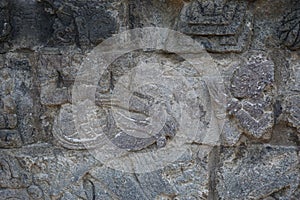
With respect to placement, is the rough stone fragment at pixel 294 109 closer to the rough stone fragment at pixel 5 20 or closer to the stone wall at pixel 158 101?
the stone wall at pixel 158 101

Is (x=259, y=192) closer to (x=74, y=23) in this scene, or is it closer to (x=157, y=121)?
(x=157, y=121)

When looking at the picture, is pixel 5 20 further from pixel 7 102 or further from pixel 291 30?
pixel 291 30

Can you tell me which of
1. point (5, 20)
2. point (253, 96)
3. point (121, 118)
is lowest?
point (121, 118)

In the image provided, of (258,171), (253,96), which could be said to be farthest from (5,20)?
(258,171)

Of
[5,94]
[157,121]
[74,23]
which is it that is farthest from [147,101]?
[5,94]

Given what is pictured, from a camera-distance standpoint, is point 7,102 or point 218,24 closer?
point 218,24

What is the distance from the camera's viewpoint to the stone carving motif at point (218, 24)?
2162 millimetres

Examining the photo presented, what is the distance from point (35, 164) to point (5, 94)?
1.03 feet

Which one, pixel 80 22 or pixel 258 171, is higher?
pixel 80 22

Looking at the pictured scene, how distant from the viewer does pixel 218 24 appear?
7.10 ft

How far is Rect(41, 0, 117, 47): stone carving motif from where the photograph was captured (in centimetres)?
221

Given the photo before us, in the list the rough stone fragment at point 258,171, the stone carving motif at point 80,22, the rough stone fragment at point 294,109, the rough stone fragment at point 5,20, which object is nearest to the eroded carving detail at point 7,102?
the rough stone fragment at point 5,20

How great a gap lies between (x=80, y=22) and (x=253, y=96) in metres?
0.74

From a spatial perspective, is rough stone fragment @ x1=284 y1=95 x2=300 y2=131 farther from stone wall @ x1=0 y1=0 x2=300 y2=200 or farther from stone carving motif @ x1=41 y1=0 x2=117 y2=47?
stone carving motif @ x1=41 y1=0 x2=117 y2=47
